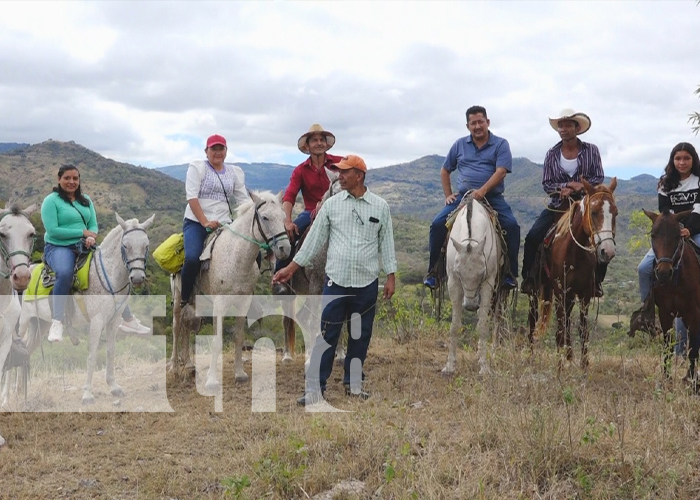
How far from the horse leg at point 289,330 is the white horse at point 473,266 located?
222 centimetres

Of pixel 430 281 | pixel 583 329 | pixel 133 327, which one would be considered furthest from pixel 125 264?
pixel 583 329

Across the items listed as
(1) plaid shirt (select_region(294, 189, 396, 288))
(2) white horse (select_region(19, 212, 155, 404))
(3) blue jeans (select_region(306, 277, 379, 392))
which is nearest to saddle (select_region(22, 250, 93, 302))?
(2) white horse (select_region(19, 212, 155, 404))

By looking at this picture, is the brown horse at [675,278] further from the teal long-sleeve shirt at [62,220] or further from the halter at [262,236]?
the teal long-sleeve shirt at [62,220]

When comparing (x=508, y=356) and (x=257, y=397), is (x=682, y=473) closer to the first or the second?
(x=508, y=356)

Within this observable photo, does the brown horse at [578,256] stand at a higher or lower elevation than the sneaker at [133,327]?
higher

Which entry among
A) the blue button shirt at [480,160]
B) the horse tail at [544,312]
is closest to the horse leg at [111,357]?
the blue button shirt at [480,160]

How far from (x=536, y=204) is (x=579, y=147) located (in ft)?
632

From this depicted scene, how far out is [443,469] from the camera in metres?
4.44

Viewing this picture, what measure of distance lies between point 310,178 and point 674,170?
14.7 feet

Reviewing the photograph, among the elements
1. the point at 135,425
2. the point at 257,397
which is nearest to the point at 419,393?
the point at 257,397

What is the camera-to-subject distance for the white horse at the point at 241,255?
289 inches

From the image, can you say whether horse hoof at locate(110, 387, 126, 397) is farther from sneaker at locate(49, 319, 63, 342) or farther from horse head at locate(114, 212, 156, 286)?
horse head at locate(114, 212, 156, 286)

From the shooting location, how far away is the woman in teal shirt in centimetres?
720

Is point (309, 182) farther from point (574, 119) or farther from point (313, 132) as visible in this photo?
point (574, 119)
